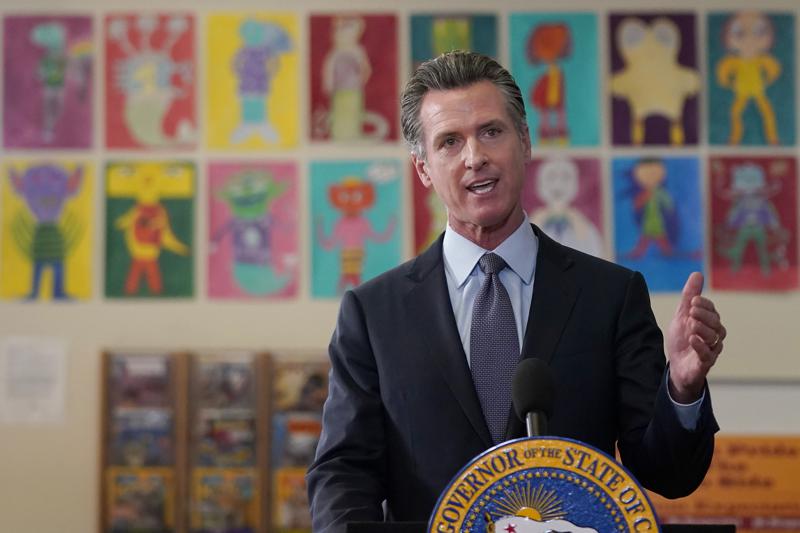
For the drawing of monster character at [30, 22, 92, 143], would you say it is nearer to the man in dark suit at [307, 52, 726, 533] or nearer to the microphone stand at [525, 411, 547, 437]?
the man in dark suit at [307, 52, 726, 533]

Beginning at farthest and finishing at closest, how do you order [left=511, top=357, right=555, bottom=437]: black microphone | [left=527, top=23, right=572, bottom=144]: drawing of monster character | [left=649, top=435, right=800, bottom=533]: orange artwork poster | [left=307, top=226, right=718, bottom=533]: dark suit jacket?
[left=527, top=23, right=572, bottom=144]: drawing of monster character < [left=649, top=435, right=800, bottom=533]: orange artwork poster < [left=307, top=226, right=718, bottom=533]: dark suit jacket < [left=511, top=357, right=555, bottom=437]: black microphone

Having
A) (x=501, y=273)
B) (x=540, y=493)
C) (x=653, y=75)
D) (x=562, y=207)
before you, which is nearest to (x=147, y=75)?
(x=562, y=207)

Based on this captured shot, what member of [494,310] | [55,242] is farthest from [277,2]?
[494,310]

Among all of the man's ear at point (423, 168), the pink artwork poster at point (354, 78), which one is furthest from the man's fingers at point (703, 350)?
the pink artwork poster at point (354, 78)

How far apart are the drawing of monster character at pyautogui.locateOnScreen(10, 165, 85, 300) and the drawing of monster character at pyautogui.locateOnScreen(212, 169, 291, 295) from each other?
509 millimetres

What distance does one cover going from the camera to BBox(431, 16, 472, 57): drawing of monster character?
3.68m

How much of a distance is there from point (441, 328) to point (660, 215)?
228cm

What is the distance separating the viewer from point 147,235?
362 cm

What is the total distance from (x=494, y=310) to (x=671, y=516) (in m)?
2.27

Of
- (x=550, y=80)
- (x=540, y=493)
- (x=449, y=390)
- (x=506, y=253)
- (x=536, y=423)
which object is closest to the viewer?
(x=540, y=493)

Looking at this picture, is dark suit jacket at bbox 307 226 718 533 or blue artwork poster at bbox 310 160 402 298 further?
blue artwork poster at bbox 310 160 402 298

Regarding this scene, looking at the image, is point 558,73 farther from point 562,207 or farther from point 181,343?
point 181,343

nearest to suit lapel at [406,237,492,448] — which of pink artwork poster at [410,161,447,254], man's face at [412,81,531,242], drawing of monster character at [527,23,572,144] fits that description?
man's face at [412,81,531,242]

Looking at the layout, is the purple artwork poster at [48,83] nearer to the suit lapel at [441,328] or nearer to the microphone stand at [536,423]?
the suit lapel at [441,328]
